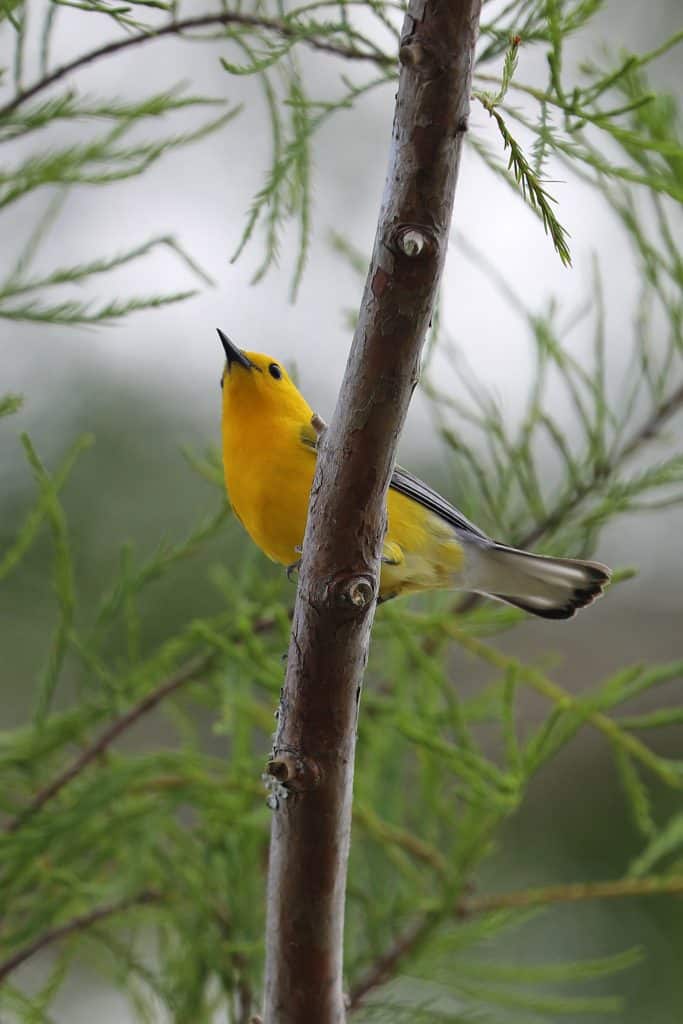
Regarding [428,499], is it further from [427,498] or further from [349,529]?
[349,529]

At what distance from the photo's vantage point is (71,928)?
2273 mm

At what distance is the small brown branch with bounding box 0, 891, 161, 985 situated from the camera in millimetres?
2107

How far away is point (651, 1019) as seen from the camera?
4.24 metres

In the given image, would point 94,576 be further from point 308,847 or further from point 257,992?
point 308,847

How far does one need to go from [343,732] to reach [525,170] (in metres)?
0.72

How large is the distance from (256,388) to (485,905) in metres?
1.29

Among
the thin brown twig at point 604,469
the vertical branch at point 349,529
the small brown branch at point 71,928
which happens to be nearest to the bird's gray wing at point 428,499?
the thin brown twig at point 604,469

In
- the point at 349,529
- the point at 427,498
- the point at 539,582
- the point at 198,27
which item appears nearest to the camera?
the point at 349,529

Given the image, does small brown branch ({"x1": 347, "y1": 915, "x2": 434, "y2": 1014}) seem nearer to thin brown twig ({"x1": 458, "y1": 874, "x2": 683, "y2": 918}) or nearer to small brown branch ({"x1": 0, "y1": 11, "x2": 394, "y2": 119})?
thin brown twig ({"x1": 458, "y1": 874, "x2": 683, "y2": 918})

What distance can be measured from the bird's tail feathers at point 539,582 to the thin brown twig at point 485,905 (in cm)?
71

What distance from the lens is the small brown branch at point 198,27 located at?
186 cm

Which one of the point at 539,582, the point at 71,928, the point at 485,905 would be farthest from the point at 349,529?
the point at 539,582

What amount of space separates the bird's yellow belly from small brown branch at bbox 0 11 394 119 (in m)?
0.97

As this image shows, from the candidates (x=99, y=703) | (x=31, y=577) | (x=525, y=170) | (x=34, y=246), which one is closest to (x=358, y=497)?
(x=525, y=170)
